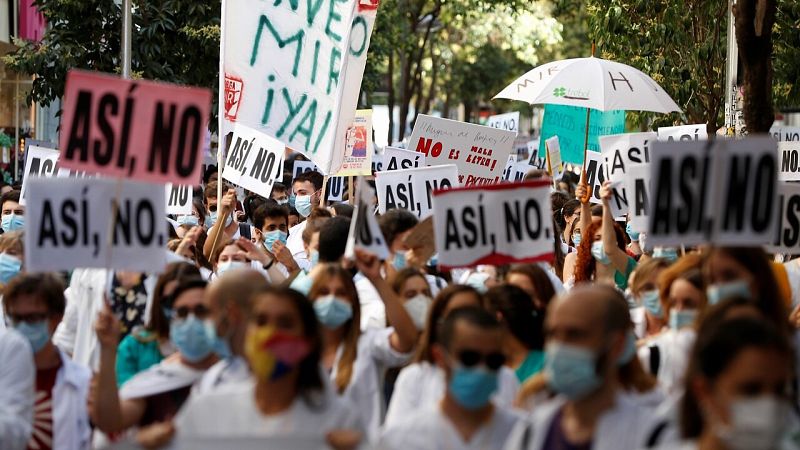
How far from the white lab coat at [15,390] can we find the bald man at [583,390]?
2145mm

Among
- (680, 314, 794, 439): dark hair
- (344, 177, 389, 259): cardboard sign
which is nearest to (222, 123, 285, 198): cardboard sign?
(344, 177, 389, 259): cardboard sign

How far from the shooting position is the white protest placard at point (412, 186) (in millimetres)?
11289

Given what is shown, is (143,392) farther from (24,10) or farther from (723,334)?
(24,10)

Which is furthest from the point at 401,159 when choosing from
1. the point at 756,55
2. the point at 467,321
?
the point at 467,321

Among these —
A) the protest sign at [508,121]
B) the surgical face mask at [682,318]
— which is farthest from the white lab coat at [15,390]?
the protest sign at [508,121]

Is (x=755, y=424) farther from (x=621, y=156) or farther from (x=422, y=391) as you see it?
(x=621, y=156)

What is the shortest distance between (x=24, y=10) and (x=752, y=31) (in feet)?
73.4

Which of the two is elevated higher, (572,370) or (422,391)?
(572,370)

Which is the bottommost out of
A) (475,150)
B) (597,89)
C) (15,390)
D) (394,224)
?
(15,390)

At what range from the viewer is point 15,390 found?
6.22m

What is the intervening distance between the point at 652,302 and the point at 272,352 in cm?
289

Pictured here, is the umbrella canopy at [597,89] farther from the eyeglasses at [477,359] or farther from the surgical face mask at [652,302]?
the eyeglasses at [477,359]

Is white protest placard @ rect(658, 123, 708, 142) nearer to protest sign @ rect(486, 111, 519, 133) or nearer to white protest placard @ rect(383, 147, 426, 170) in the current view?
white protest placard @ rect(383, 147, 426, 170)

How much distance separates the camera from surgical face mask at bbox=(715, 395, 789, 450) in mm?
4023
